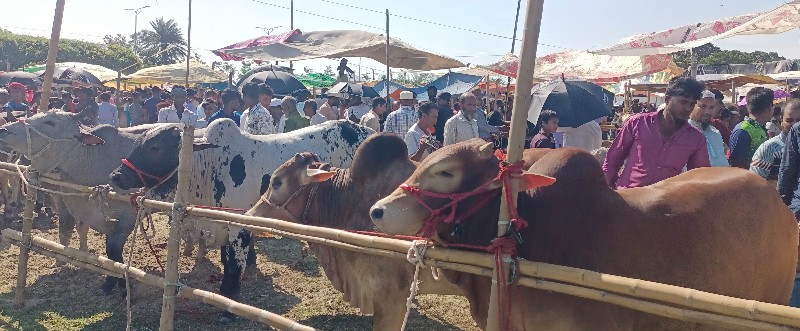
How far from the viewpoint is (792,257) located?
3020 millimetres

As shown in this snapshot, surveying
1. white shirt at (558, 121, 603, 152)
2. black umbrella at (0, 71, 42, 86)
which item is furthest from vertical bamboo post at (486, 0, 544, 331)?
black umbrella at (0, 71, 42, 86)

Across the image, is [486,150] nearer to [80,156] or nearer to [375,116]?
[80,156]

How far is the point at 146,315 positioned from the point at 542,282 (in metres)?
4.17

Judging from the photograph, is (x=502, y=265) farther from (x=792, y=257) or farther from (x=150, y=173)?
(x=150, y=173)

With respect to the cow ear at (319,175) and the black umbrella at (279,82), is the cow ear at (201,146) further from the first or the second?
the black umbrella at (279,82)

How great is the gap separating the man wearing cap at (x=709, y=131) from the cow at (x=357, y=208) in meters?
2.15

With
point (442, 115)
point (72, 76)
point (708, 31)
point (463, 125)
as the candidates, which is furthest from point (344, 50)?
point (72, 76)

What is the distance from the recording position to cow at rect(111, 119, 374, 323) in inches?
214

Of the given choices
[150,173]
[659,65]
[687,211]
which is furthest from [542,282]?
[659,65]

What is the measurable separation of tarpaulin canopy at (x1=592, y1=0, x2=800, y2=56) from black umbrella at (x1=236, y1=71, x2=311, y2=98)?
5.99m

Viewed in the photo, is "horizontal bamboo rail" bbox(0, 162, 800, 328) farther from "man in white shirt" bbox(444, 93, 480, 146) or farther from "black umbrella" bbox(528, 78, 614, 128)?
"black umbrella" bbox(528, 78, 614, 128)

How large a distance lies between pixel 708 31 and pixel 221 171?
22.1 ft

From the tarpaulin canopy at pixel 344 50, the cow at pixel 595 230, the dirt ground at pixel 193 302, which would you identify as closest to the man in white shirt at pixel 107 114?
the tarpaulin canopy at pixel 344 50

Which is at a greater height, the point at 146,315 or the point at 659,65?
the point at 659,65
